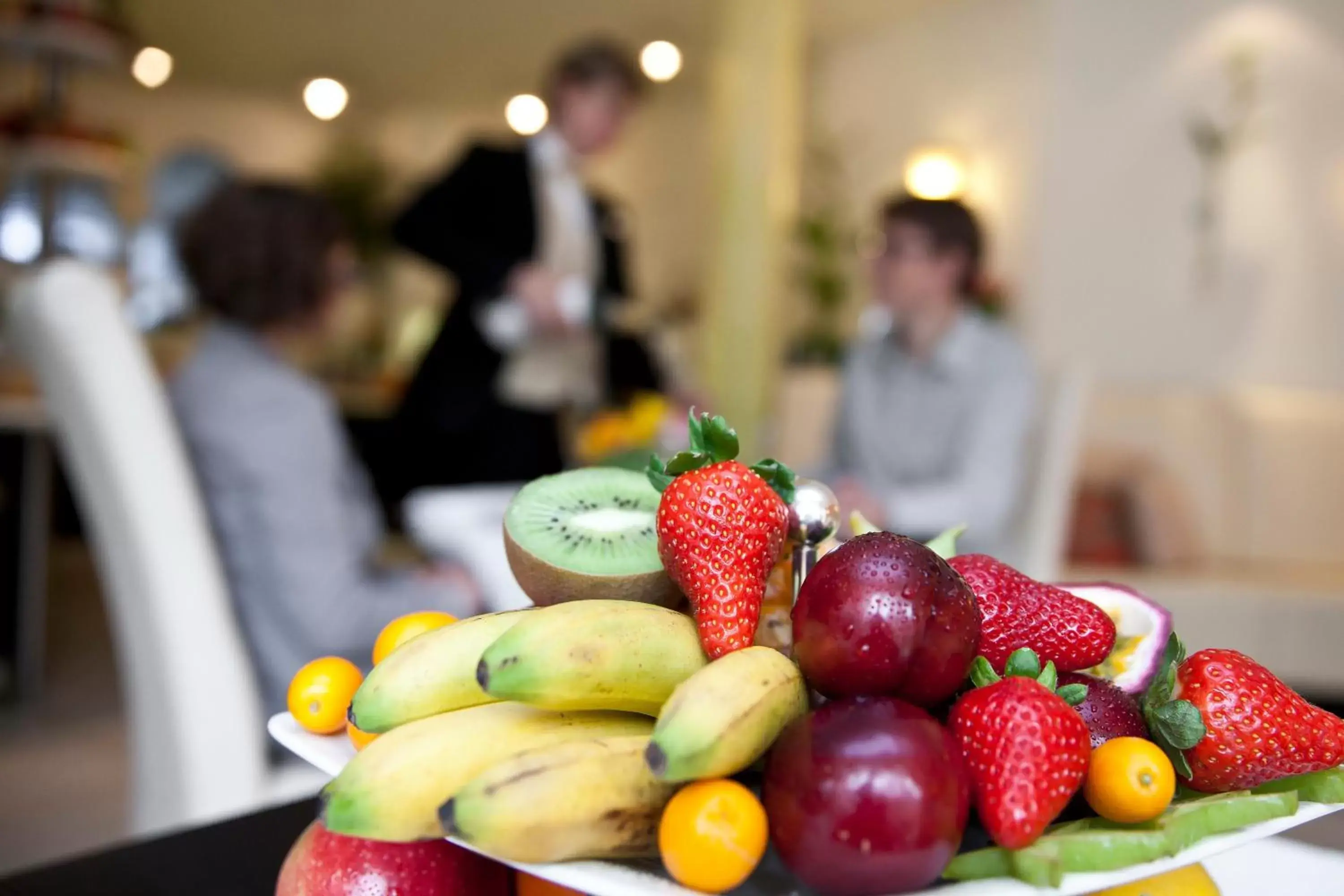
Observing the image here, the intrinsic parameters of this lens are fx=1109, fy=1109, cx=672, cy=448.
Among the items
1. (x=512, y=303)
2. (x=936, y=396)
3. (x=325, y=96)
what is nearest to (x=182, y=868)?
(x=512, y=303)

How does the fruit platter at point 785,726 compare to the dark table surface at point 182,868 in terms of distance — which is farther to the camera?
the dark table surface at point 182,868

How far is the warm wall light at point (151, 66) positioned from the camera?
7.48m

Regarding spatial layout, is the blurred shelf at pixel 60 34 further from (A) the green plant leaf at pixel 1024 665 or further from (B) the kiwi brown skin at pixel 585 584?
(A) the green plant leaf at pixel 1024 665

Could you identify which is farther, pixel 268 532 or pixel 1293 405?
pixel 1293 405

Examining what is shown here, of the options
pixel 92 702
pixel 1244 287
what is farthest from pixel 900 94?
pixel 92 702

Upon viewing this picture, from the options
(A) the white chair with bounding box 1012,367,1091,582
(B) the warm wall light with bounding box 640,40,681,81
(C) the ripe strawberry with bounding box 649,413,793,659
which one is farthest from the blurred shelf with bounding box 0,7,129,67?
(C) the ripe strawberry with bounding box 649,413,793,659

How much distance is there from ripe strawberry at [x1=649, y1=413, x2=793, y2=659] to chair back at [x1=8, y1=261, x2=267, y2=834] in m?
0.91

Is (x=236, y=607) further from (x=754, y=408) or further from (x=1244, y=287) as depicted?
(x=1244, y=287)

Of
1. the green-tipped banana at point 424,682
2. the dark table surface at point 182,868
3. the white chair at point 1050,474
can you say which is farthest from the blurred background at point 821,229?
the green-tipped banana at point 424,682

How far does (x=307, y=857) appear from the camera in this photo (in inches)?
20.0

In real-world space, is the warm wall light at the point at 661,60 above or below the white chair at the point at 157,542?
above

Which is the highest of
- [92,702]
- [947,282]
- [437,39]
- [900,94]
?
[437,39]

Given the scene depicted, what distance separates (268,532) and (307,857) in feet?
3.41

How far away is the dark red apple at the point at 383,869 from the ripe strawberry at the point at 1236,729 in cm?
31
